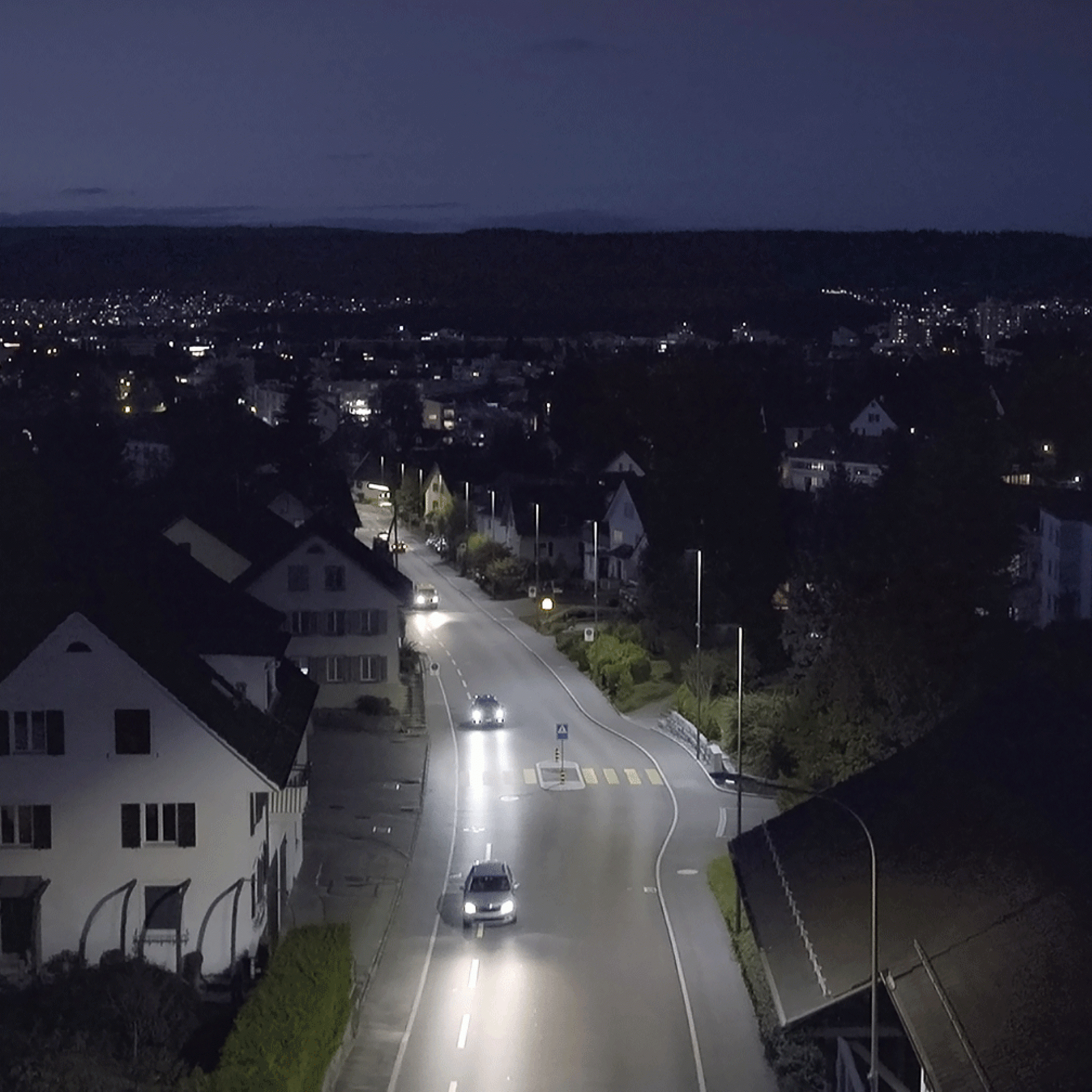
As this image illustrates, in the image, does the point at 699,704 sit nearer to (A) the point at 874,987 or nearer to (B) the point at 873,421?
(A) the point at 874,987

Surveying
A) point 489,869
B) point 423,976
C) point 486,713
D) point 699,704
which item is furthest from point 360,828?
point 486,713

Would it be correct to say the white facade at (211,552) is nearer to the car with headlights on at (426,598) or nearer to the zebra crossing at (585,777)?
the zebra crossing at (585,777)

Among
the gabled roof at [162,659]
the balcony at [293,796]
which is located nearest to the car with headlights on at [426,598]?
the balcony at [293,796]

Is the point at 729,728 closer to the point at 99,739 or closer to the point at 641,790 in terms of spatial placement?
the point at 641,790

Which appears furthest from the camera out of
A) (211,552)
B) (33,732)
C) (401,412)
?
(401,412)

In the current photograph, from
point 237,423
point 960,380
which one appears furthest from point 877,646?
point 960,380

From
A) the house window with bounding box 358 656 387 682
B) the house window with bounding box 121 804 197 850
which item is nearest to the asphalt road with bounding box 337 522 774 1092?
the house window with bounding box 358 656 387 682

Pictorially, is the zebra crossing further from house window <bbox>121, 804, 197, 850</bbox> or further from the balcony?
house window <bbox>121, 804, 197, 850</bbox>
